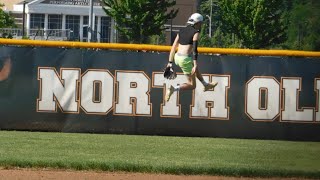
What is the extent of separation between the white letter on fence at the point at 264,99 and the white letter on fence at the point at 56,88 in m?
3.11

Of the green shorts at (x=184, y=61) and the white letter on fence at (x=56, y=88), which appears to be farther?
the white letter on fence at (x=56, y=88)

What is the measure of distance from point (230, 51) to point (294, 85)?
130cm

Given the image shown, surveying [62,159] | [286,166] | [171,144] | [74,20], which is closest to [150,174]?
[62,159]

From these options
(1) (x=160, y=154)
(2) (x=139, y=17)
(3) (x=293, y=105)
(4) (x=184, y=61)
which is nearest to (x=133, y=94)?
(4) (x=184, y=61)

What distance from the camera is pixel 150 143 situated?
36.7 ft

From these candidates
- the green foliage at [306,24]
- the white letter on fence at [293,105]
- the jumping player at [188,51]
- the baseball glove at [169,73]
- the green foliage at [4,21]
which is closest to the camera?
the green foliage at [306,24]

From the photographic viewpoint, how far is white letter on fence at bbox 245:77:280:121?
1271 centimetres

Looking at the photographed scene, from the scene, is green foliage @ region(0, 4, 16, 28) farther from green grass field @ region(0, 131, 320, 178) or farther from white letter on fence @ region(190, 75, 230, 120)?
green grass field @ region(0, 131, 320, 178)

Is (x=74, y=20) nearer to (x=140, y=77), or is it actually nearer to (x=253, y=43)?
(x=253, y=43)

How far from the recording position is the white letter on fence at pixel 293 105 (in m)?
12.7

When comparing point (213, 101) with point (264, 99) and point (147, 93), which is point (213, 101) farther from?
point (147, 93)

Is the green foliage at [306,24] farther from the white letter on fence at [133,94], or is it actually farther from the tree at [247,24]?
the tree at [247,24]

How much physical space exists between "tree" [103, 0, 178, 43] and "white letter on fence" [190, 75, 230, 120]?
20793 millimetres

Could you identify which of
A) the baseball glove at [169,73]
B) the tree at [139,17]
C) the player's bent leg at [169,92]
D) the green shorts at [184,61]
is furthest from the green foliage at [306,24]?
the tree at [139,17]
